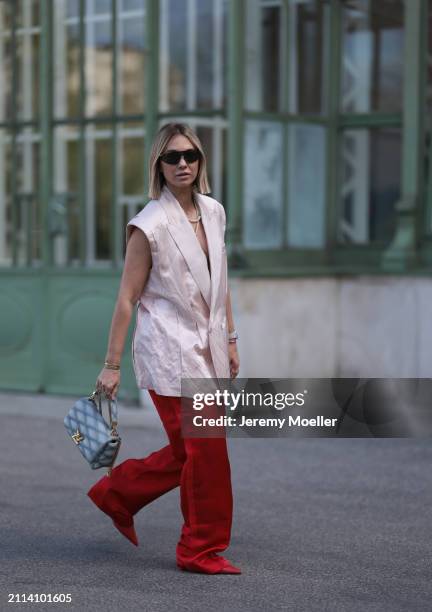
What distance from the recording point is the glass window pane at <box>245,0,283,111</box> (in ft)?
34.8

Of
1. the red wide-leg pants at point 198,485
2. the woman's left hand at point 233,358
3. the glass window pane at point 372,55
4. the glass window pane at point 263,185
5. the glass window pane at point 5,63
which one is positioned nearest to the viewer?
the red wide-leg pants at point 198,485

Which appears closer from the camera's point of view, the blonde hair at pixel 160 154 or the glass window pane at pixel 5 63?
the blonde hair at pixel 160 154

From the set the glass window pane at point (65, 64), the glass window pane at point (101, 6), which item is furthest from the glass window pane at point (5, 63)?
the glass window pane at point (101, 6)

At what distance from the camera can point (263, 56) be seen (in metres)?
10.8

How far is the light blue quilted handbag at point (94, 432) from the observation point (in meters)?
5.32

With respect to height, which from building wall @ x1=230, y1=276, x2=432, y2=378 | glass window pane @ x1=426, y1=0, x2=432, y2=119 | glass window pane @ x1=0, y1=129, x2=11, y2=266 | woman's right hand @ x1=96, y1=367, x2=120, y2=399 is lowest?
building wall @ x1=230, y1=276, x2=432, y2=378

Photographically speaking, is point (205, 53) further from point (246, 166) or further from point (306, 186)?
point (306, 186)

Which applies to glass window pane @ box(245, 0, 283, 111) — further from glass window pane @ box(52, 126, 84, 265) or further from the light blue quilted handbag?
the light blue quilted handbag

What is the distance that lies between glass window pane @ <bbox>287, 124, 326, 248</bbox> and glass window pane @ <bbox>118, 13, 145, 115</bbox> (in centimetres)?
135

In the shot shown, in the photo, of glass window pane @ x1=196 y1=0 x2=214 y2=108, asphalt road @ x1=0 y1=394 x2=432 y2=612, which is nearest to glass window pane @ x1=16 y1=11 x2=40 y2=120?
glass window pane @ x1=196 y1=0 x2=214 y2=108

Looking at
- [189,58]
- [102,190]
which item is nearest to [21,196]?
[102,190]

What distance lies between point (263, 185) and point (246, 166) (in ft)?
0.99

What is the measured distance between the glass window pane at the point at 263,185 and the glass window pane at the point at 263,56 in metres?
0.22

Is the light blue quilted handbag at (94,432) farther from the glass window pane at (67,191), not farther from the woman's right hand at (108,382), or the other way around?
the glass window pane at (67,191)
